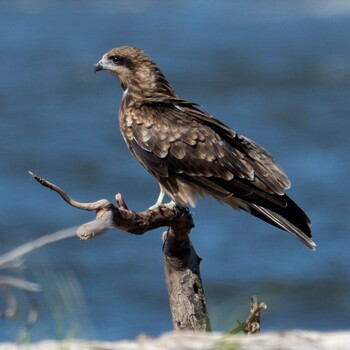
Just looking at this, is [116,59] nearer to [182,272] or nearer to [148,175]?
[182,272]

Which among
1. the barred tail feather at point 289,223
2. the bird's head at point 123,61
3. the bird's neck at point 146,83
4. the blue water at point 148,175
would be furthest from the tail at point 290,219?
the bird's head at point 123,61

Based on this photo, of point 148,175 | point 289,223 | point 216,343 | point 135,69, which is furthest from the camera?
point 148,175

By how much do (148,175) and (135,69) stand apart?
12336 millimetres

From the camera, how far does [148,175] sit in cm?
2247

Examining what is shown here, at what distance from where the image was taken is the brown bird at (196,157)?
9.30m

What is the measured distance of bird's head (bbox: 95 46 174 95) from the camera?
10.1 meters

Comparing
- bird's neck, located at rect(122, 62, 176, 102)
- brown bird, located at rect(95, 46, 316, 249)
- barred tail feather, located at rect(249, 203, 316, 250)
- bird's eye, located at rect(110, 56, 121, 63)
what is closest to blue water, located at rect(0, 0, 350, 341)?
barred tail feather, located at rect(249, 203, 316, 250)

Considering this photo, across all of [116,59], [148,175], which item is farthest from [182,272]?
[148,175]

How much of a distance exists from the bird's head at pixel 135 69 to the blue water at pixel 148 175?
1384mm

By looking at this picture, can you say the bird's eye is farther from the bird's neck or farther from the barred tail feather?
the barred tail feather

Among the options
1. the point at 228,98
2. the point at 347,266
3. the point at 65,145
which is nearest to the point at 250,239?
the point at 347,266

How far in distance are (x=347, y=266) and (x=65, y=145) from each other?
23.2 ft

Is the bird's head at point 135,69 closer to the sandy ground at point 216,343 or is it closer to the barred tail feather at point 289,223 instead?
the barred tail feather at point 289,223

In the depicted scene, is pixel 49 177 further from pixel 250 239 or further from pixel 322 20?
pixel 322 20
